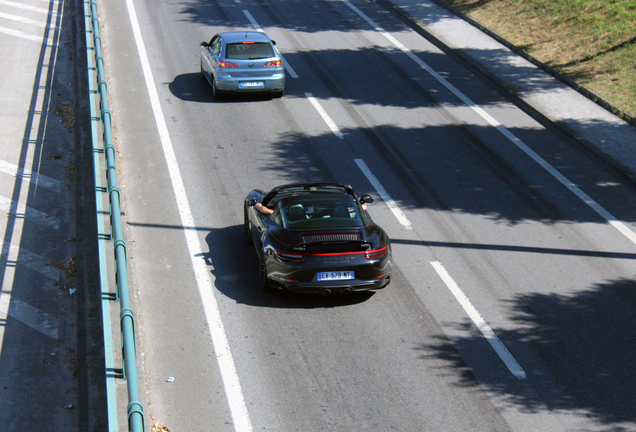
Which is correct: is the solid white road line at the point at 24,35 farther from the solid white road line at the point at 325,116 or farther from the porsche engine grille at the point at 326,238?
the porsche engine grille at the point at 326,238

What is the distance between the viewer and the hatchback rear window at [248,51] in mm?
17734

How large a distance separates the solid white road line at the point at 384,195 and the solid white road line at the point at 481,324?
1545mm

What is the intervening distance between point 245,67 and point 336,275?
9721mm

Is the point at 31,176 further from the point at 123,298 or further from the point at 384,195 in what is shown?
the point at 123,298

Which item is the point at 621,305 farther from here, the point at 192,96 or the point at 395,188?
the point at 192,96

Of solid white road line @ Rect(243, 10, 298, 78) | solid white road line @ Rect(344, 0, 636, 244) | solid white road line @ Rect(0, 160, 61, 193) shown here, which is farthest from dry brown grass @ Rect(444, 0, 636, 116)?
solid white road line @ Rect(0, 160, 61, 193)

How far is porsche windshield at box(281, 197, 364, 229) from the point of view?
32.0 feet

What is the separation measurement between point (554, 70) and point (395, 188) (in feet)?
31.1

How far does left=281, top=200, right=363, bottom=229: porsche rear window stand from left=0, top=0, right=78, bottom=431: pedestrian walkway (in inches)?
133

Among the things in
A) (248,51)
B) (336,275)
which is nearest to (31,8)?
(248,51)

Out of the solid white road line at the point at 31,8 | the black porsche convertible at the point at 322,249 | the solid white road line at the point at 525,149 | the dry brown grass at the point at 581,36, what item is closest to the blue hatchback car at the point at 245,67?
the solid white road line at the point at 525,149

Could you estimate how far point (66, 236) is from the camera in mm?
12383

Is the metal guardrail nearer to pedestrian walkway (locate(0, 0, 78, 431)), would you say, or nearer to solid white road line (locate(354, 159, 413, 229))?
pedestrian walkway (locate(0, 0, 78, 431))

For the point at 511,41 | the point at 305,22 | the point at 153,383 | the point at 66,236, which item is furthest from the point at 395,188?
the point at 305,22
